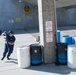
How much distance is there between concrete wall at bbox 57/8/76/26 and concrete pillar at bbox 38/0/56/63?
19802 millimetres

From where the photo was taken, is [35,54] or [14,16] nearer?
[35,54]

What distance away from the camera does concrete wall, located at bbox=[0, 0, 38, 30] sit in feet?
82.4

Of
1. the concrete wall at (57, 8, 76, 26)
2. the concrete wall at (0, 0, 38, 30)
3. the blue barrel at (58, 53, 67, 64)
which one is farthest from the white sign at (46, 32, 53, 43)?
the concrete wall at (57, 8, 76, 26)

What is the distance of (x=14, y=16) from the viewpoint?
25.6 meters

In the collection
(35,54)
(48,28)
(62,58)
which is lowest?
(62,58)

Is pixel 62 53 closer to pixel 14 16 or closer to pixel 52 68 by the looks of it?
pixel 52 68

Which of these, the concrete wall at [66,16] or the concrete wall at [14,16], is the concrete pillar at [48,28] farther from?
the concrete wall at [66,16]

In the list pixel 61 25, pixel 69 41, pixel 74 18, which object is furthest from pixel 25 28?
pixel 69 41

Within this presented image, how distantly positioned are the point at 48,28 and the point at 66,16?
812 inches

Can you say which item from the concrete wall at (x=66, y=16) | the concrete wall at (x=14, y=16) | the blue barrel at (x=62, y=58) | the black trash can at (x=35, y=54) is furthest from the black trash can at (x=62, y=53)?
the concrete wall at (x=66, y=16)

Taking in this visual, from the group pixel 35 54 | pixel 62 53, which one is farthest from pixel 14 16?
pixel 62 53

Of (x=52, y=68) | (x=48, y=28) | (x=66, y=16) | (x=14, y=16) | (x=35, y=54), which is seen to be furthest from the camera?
(x=66, y=16)

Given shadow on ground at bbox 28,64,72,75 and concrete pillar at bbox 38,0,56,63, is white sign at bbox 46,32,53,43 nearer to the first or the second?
concrete pillar at bbox 38,0,56,63

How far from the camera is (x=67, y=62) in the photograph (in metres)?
8.15
